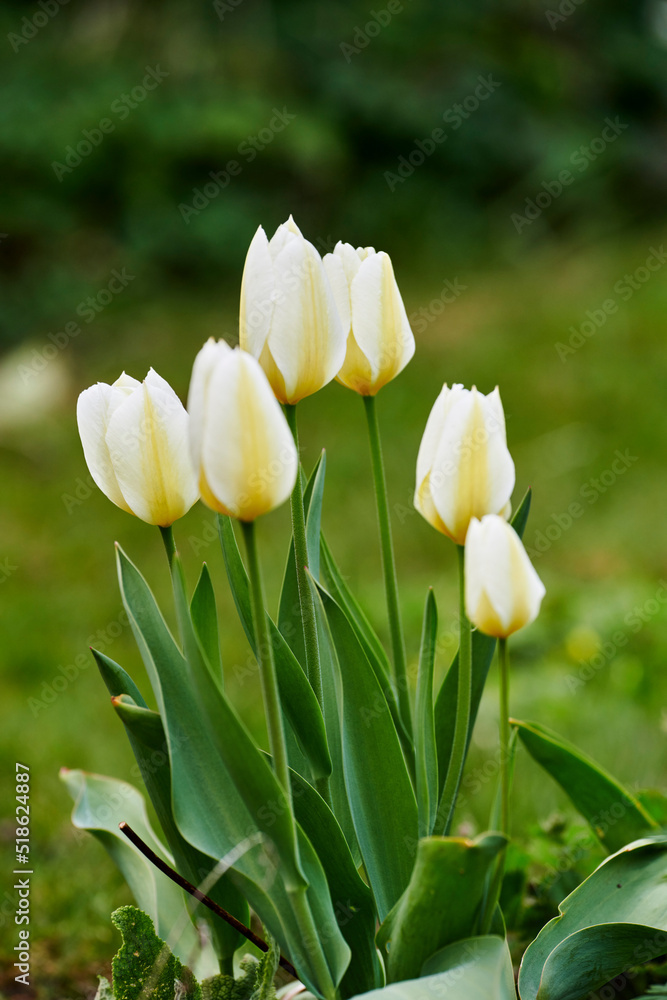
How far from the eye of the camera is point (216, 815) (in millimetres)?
982

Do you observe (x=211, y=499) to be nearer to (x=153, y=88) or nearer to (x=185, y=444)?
(x=185, y=444)

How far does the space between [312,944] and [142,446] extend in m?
0.52

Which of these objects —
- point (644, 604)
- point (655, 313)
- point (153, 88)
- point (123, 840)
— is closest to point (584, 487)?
point (644, 604)

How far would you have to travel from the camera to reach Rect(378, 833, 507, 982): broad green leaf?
0.88m

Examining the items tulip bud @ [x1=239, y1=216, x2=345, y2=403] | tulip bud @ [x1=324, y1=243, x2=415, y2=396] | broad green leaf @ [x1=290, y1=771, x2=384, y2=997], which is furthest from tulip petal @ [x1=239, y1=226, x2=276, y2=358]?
broad green leaf @ [x1=290, y1=771, x2=384, y2=997]

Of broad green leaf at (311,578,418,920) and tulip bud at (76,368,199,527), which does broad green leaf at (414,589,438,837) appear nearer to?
broad green leaf at (311,578,418,920)

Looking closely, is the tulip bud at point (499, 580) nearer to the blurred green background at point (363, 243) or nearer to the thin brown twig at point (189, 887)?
the thin brown twig at point (189, 887)

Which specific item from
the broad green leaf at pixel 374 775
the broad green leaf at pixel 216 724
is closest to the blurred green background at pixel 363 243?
the broad green leaf at pixel 374 775

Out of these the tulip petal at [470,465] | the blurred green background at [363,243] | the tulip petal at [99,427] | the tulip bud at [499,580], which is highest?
the tulip petal at [470,465]

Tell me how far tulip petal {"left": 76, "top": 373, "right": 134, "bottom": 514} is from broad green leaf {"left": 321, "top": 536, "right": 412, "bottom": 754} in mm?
277

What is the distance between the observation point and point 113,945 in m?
1.75

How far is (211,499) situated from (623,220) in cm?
630

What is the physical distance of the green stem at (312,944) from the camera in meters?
0.94

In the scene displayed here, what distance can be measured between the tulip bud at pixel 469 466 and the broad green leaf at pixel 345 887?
325 millimetres
